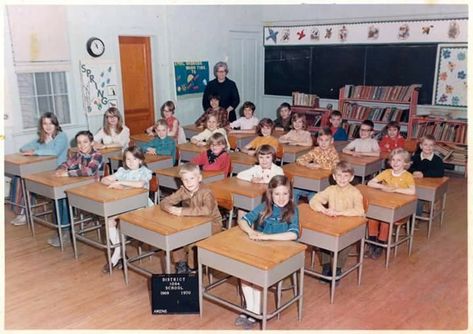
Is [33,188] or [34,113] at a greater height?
[34,113]

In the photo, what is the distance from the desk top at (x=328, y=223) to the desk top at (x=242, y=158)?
166 centimetres

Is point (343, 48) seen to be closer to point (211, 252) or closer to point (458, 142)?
point (458, 142)

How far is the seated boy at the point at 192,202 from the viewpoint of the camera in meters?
3.55

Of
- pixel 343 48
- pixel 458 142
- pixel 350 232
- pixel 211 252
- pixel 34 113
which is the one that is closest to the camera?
pixel 211 252

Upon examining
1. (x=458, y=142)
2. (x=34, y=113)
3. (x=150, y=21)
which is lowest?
(x=458, y=142)

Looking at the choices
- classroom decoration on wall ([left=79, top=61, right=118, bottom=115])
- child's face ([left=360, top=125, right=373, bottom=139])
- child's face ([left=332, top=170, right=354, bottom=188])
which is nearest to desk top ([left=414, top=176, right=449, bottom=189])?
child's face ([left=332, top=170, right=354, bottom=188])

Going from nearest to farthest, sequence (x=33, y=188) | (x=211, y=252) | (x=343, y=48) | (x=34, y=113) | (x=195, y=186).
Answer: (x=211, y=252) → (x=195, y=186) → (x=33, y=188) → (x=34, y=113) → (x=343, y=48)

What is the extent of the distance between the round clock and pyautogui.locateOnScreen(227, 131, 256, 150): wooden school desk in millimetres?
2272

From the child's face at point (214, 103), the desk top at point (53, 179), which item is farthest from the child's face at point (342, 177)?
the child's face at point (214, 103)

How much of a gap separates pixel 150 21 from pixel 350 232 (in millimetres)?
5548

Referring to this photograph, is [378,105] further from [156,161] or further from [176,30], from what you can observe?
[156,161]

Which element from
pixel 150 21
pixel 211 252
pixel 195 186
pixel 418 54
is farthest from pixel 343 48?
pixel 211 252

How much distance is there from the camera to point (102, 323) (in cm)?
336

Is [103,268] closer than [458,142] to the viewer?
Yes
